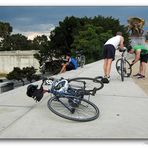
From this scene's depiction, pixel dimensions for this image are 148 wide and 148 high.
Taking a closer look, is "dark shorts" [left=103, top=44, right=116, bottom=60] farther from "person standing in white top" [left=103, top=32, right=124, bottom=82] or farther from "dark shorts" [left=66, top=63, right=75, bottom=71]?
"dark shorts" [left=66, top=63, right=75, bottom=71]

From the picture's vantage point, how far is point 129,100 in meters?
8.26

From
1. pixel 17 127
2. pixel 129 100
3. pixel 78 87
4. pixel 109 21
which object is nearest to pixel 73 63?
pixel 129 100

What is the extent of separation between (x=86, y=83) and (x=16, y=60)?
2829 inches

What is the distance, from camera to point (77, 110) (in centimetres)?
644

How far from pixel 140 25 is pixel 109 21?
30873 millimetres

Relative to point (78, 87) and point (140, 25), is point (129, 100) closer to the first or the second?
point (78, 87)

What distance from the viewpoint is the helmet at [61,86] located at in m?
6.46

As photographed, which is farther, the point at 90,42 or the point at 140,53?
the point at 90,42

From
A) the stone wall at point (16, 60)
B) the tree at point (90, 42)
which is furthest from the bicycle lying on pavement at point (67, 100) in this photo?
the stone wall at point (16, 60)

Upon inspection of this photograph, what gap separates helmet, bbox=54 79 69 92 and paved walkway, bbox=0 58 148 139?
0.46 metres

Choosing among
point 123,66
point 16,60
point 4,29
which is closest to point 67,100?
point 123,66

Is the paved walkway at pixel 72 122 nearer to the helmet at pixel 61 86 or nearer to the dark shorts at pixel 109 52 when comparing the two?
the helmet at pixel 61 86

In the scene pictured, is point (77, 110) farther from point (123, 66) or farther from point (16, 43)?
point (16, 43)

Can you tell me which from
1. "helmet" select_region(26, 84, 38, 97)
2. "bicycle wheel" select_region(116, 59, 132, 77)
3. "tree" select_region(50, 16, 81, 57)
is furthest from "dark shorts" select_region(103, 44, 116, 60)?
"tree" select_region(50, 16, 81, 57)
